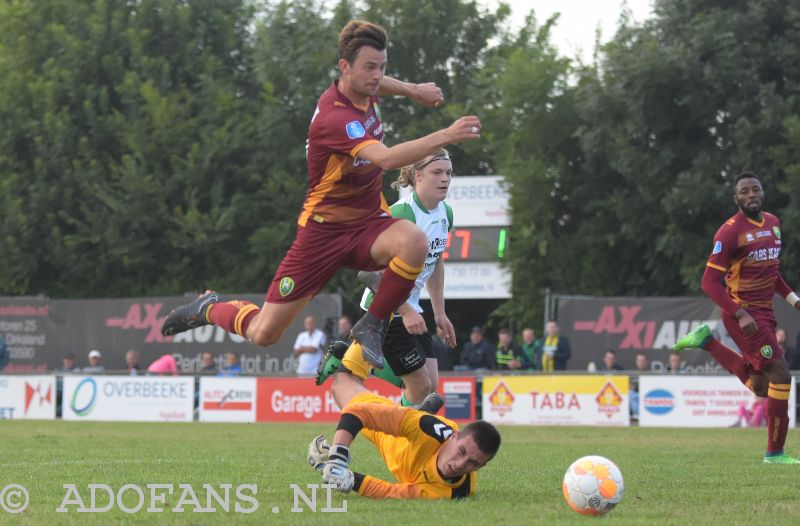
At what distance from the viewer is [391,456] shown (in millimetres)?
7867

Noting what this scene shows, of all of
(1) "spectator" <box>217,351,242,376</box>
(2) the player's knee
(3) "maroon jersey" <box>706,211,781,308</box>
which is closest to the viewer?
(2) the player's knee

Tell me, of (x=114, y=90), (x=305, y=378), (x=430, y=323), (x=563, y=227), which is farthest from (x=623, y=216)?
(x=114, y=90)

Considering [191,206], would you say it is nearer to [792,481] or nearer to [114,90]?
[114,90]

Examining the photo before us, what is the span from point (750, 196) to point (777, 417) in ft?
6.42

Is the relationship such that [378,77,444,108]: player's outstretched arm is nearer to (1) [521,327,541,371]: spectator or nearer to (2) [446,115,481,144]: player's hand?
(2) [446,115,481,144]: player's hand

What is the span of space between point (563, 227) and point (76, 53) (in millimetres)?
14047

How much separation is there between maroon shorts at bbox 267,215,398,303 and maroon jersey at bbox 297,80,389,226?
67 millimetres

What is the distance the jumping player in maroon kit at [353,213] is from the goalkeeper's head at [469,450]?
835mm

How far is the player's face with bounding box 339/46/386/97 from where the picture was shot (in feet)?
26.0

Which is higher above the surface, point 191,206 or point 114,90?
point 114,90

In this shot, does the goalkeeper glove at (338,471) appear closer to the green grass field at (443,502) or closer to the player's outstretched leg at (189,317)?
the green grass field at (443,502)

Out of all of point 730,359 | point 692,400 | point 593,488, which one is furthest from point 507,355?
point 593,488

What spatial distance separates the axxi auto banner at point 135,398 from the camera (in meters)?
24.3

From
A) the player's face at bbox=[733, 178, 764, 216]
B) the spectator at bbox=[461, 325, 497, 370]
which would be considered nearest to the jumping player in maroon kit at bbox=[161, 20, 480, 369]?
the player's face at bbox=[733, 178, 764, 216]
